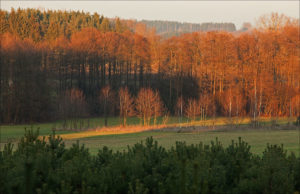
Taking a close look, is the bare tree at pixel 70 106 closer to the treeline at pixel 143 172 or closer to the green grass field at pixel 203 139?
the green grass field at pixel 203 139

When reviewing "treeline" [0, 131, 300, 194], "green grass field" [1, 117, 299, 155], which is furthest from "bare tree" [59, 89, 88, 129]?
"treeline" [0, 131, 300, 194]

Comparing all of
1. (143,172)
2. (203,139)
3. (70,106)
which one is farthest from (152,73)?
(143,172)

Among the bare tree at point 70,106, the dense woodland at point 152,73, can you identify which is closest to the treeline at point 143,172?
the dense woodland at point 152,73

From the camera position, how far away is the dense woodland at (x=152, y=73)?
2311 inches

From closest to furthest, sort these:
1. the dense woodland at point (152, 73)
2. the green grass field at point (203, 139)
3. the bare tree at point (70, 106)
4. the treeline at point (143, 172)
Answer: the treeline at point (143, 172), the green grass field at point (203, 139), the bare tree at point (70, 106), the dense woodland at point (152, 73)

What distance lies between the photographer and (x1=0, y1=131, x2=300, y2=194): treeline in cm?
612

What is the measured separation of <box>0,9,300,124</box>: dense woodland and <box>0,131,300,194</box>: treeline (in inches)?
1689

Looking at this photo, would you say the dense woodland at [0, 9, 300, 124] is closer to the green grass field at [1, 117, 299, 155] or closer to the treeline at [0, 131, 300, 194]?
the green grass field at [1, 117, 299, 155]

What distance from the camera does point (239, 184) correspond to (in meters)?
6.56

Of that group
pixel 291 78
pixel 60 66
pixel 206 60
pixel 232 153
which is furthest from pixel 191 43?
pixel 232 153

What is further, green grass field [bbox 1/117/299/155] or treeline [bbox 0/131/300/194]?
green grass field [bbox 1/117/299/155]

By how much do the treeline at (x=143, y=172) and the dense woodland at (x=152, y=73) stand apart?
141ft

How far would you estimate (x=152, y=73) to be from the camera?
78625 millimetres

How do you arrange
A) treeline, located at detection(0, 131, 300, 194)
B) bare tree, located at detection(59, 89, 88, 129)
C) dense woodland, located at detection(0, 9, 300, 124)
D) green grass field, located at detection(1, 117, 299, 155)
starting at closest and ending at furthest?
treeline, located at detection(0, 131, 300, 194)
green grass field, located at detection(1, 117, 299, 155)
bare tree, located at detection(59, 89, 88, 129)
dense woodland, located at detection(0, 9, 300, 124)
